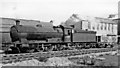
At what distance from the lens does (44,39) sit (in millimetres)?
26656

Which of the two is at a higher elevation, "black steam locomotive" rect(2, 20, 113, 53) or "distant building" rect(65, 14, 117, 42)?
"distant building" rect(65, 14, 117, 42)

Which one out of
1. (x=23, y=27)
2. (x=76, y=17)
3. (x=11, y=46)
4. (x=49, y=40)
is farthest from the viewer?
(x=76, y=17)

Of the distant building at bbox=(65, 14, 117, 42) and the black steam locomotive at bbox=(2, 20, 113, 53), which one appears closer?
the black steam locomotive at bbox=(2, 20, 113, 53)

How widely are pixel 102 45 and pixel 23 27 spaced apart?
53.6 feet

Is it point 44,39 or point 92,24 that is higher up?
point 92,24

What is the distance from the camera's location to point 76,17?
4756 centimetres

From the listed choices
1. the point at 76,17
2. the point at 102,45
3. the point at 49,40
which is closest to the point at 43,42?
the point at 49,40

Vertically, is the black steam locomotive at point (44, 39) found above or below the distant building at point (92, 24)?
below

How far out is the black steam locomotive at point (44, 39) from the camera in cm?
2384

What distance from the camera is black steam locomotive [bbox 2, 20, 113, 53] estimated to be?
939 inches

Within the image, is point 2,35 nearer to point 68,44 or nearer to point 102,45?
point 68,44

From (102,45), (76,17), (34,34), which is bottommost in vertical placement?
(102,45)

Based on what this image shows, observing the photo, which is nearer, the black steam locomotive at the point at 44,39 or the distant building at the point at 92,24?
the black steam locomotive at the point at 44,39

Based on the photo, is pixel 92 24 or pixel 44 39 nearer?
pixel 44 39
